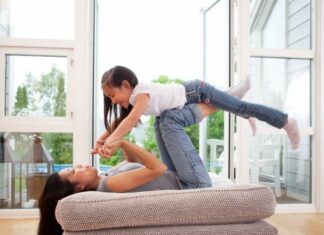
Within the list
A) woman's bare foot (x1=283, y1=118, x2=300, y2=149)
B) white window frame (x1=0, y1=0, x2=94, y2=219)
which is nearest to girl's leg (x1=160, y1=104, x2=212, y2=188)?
woman's bare foot (x1=283, y1=118, x2=300, y2=149)

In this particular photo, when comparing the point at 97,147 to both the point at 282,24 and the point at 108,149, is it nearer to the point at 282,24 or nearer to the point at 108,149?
the point at 108,149

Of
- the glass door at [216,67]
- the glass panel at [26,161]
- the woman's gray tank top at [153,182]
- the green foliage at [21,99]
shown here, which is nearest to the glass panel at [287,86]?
the glass door at [216,67]

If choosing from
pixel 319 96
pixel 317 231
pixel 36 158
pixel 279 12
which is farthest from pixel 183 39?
pixel 317 231

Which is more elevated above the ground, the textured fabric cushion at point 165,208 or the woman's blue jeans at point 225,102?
the woman's blue jeans at point 225,102

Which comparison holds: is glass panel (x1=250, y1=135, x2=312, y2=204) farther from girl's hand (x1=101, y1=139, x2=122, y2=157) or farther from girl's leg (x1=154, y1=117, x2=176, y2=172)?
girl's hand (x1=101, y1=139, x2=122, y2=157)

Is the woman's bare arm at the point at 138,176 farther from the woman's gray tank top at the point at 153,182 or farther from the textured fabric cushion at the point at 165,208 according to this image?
the textured fabric cushion at the point at 165,208

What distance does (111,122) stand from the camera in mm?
2104

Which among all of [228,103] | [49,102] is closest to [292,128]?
[228,103]

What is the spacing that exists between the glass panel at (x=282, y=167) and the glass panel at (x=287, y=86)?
0.28 metres

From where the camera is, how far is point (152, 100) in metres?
1.92

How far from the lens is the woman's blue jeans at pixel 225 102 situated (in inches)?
80.4

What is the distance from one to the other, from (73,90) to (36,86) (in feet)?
1.15

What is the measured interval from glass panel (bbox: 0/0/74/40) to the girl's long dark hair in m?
1.45

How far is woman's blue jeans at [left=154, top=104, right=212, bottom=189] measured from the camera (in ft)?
6.00
